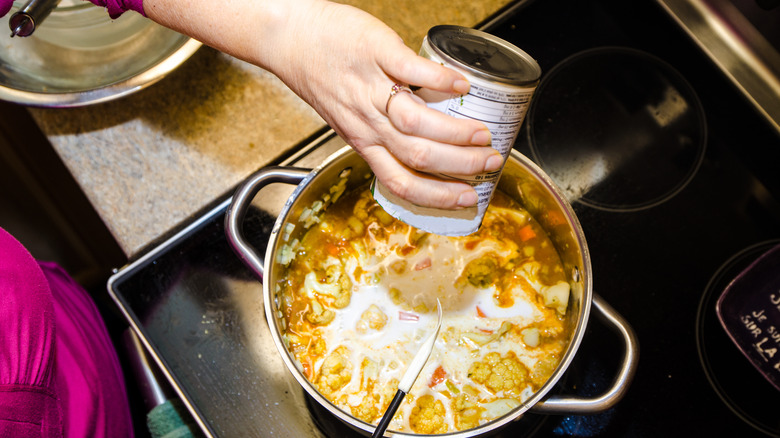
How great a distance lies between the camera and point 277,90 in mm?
956

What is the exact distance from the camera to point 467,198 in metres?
0.60

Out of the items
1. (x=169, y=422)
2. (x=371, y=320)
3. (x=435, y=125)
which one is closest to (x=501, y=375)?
(x=371, y=320)

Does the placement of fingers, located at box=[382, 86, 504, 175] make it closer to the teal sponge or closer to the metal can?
the metal can

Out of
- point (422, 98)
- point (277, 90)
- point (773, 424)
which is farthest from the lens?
point (277, 90)

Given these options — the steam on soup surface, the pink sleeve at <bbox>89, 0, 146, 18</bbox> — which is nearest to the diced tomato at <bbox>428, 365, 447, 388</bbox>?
the steam on soup surface

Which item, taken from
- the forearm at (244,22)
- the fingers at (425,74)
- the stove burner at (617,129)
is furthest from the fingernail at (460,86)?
the stove burner at (617,129)

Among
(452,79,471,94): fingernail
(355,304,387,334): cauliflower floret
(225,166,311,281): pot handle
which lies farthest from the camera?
(355,304,387,334): cauliflower floret

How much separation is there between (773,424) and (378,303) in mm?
638

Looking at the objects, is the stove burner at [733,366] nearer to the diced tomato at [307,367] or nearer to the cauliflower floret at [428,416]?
the cauliflower floret at [428,416]

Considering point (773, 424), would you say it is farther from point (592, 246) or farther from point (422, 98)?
point (422, 98)

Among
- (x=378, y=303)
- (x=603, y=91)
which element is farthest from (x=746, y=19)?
(x=378, y=303)

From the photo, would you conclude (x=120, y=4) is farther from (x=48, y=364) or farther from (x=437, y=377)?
(x=437, y=377)

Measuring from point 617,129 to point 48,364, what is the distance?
3.09ft

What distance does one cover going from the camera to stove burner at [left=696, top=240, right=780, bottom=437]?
0.84 metres
